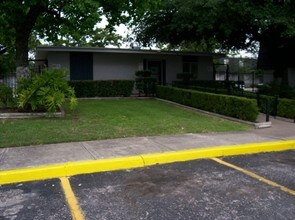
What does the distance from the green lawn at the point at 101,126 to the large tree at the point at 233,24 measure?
4.82 meters

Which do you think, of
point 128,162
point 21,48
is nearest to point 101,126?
point 128,162

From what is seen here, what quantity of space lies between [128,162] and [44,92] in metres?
5.95

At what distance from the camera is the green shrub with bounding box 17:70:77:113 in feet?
37.7

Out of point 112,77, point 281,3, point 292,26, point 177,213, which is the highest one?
point 281,3

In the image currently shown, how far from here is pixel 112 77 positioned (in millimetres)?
21984

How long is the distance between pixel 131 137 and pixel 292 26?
8.29 meters

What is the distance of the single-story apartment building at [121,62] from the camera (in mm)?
20578

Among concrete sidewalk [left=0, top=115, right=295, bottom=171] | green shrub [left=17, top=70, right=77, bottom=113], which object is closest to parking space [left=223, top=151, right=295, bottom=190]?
concrete sidewalk [left=0, top=115, right=295, bottom=171]

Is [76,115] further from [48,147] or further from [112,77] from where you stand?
[112,77]

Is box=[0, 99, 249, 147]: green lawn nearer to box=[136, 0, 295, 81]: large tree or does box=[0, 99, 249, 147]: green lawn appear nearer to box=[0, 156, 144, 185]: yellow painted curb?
box=[0, 156, 144, 185]: yellow painted curb

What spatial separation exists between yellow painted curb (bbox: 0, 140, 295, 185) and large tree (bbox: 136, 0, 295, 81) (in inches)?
279

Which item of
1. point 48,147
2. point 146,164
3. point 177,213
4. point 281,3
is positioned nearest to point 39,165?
point 48,147

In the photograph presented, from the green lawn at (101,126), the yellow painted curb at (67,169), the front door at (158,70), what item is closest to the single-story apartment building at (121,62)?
the front door at (158,70)

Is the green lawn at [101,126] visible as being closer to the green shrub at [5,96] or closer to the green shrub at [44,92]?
the green shrub at [44,92]
